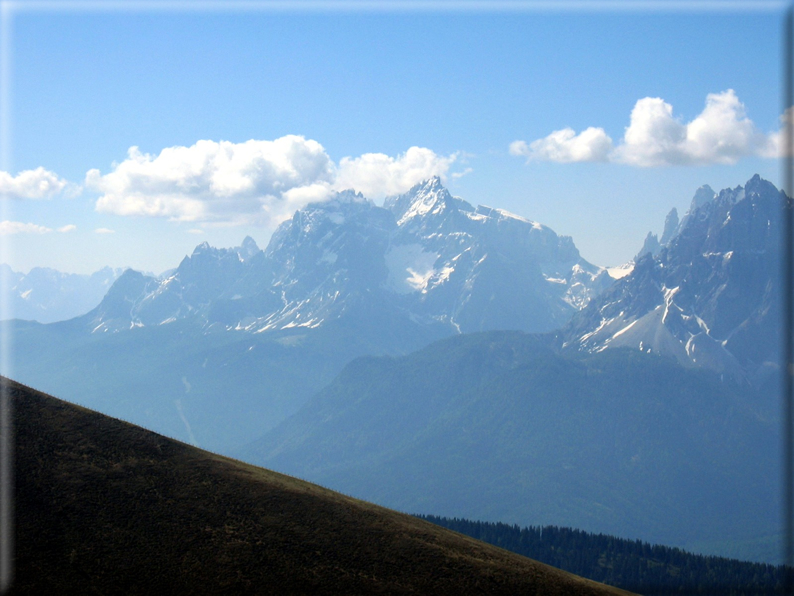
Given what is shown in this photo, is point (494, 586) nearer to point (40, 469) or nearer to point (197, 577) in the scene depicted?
point (197, 577)

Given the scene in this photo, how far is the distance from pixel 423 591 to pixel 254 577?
20.8m

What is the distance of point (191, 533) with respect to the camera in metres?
108

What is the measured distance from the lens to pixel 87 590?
94875mm

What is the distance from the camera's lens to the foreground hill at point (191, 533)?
100125 millimetres

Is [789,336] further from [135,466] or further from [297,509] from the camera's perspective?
[135,466]

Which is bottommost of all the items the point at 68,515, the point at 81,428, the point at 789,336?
the point at 68,515

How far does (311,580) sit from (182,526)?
18.5 meters

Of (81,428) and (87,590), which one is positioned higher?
(81,428)

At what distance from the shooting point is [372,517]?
125 m

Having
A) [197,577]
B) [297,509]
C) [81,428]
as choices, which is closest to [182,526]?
[197,577]

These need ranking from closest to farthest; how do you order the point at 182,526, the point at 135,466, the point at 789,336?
1. the point at 789,336
2. the point at 182,526
3. the point at 135,466

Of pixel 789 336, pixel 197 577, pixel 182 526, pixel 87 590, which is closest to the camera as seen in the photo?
pixel 789 336

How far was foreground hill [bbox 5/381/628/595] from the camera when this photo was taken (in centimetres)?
10012

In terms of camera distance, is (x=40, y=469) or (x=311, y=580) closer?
(x=311, y=580)
